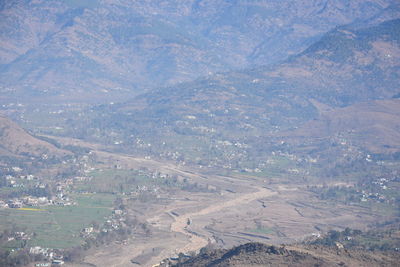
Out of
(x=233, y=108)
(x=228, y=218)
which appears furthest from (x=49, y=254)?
(x=233, y=108)

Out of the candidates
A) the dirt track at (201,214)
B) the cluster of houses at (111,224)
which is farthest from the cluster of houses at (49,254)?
the dirt track at (201,214)

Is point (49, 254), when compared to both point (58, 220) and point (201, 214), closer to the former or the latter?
point (58, 220)

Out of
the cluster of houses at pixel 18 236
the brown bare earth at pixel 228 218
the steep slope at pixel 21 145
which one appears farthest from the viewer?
the steep slope at pixel 21 145

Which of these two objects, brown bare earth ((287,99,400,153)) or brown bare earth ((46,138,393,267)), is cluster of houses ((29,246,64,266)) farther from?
brown bare earth ((287,99,400,153))

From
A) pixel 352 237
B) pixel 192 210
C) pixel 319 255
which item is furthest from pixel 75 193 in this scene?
pixel 319 255

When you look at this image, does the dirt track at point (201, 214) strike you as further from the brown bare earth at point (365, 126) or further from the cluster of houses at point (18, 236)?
the brown bare earth at point (365, 126)

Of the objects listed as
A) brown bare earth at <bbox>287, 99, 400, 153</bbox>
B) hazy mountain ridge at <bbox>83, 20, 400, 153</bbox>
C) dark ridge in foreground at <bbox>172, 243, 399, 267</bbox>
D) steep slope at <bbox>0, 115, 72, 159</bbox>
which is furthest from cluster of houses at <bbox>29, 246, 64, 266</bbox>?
hazy mountain ridge at <bbox>83, 20, 400, 153</bbox>

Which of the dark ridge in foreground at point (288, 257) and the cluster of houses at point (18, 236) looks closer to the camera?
the dark ridge in foreground at point (288, 257)
